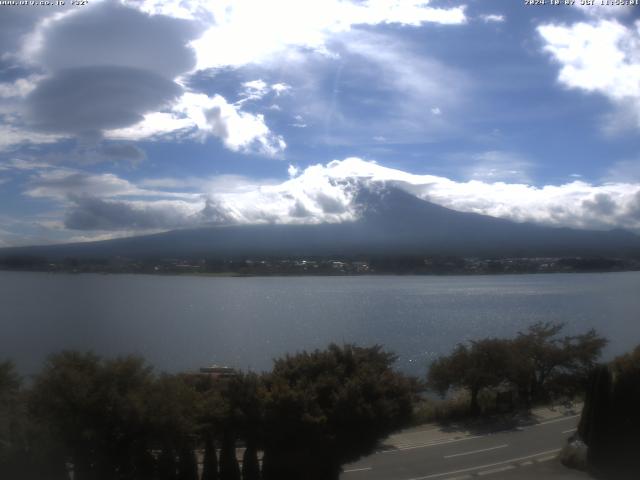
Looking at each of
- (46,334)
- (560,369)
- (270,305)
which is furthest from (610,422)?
(270,305)

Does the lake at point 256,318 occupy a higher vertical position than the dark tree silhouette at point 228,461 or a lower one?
lower

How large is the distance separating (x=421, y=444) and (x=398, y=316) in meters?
30.2

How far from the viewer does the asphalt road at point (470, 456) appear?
1104 cm

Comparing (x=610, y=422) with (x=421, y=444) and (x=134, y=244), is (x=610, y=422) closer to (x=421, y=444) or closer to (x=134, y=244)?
(x=421, y=444)

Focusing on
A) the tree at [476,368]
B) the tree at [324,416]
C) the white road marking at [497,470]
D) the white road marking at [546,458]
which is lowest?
the white road marking at [546,458]

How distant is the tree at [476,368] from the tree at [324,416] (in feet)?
26.6

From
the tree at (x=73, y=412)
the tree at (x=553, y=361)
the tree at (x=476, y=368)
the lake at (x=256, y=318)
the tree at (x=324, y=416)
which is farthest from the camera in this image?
the lake at (x=256, y=318)

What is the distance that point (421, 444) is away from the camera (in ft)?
44.1

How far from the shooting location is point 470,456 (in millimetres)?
12266

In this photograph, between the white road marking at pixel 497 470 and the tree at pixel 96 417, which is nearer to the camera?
the tree at pixel 96 417

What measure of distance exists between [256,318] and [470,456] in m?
31.6

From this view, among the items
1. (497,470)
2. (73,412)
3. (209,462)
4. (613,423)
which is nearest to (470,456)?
(497,470)

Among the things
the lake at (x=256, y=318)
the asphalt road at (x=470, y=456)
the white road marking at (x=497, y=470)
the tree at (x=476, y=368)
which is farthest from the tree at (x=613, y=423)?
the lake at (x=256, y=318)

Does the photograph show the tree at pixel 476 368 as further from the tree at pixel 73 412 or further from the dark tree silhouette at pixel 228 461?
the tree at pixel 73 412
